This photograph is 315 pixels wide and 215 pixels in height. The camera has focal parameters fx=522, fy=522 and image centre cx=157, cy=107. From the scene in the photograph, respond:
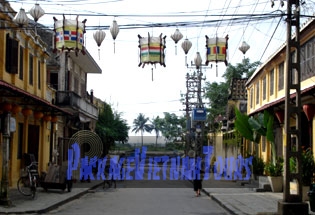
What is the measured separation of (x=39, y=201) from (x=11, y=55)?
6.81 meters

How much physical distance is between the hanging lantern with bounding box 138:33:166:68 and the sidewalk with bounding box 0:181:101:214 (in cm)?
570

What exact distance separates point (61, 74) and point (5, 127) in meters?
19.7

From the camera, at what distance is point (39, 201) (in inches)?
703

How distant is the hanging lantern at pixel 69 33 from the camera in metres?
16.4

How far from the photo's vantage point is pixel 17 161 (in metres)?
23.4

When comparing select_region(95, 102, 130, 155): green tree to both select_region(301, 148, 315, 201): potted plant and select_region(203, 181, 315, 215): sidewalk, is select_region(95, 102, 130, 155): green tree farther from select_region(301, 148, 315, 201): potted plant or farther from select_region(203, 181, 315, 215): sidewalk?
select_region(301, 148, 315, 201): potted plant

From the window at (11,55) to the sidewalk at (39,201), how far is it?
198 inches

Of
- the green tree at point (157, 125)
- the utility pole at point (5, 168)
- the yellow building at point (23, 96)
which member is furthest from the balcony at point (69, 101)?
the green tree at point (157, 125)

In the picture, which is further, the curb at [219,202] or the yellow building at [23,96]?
the yellow building at [23,96]

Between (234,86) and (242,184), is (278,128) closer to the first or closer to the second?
(242,184)

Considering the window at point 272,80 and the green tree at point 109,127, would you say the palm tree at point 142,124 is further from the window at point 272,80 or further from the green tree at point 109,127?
the window at point 272,80

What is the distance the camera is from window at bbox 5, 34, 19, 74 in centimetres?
2136

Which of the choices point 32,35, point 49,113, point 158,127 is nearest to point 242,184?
point 49,113

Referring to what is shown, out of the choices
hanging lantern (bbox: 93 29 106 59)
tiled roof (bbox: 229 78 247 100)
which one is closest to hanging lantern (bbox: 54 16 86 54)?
hanging lantern (bbox: 93 29 106 59)
